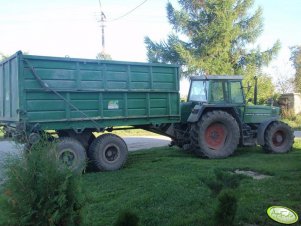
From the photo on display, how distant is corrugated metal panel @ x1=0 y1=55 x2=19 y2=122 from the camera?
28.3ft

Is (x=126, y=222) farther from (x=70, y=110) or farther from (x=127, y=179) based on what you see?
(x=70, y=110)

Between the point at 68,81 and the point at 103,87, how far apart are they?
89 cm

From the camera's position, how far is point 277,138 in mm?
11883

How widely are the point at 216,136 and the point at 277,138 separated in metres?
2.05

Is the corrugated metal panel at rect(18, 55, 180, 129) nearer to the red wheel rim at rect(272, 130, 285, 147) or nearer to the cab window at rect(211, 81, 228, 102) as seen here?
the cab window at rect(211, 81, 228, 102)

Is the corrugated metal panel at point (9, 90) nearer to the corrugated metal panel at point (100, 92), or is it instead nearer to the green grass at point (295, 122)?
the corrugated metal panel at point (100, 92)

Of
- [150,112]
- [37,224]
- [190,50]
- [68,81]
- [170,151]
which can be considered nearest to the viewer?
[37,224]

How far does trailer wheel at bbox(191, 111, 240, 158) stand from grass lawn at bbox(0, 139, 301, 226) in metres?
0.77

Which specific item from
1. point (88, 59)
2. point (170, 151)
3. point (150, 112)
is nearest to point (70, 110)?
point (88, 59)

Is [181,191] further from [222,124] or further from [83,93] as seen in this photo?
[222,124]

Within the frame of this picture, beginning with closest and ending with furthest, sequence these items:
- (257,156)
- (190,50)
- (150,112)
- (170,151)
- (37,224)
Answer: (37,224), (150,112), (257,156), (170,151), (190,50)

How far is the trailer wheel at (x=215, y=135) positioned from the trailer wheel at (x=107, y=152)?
2320 mm

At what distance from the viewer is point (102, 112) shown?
944 centimetres

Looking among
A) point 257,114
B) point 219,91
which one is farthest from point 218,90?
point 257,114
